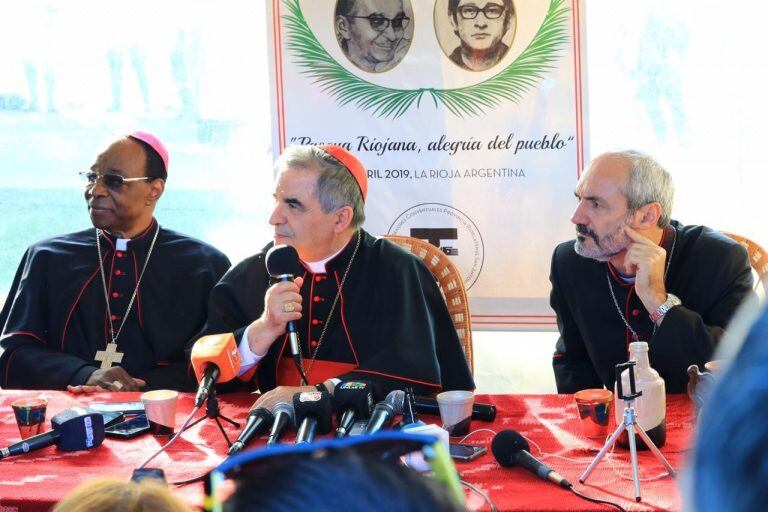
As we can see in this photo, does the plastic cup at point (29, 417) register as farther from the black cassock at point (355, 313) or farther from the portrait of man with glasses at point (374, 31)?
the portrait of man with glasses at point (374, 31)

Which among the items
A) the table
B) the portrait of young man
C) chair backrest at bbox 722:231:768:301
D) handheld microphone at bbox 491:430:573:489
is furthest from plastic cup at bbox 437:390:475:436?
the portrait of young man

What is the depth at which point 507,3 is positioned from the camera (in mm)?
4855

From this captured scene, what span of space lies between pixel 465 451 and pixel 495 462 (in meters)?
0.09

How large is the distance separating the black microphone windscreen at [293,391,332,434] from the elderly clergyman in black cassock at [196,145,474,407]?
2.59ft

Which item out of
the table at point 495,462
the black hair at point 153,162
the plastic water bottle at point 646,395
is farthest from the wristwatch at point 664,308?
the black hair at point 153,162

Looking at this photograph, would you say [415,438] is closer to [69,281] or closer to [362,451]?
[362,451]

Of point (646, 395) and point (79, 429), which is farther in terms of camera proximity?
point (79, 429)

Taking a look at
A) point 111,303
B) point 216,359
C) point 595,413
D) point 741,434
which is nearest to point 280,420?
point 216,359

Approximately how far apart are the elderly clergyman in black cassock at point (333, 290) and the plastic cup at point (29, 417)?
0.87 metres

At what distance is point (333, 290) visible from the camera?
3928mm

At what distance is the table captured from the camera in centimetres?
225

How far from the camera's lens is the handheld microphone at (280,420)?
2.73 meters

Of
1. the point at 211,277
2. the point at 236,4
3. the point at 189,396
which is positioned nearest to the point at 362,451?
the point at 189,396

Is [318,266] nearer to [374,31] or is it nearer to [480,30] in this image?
[374,31]
